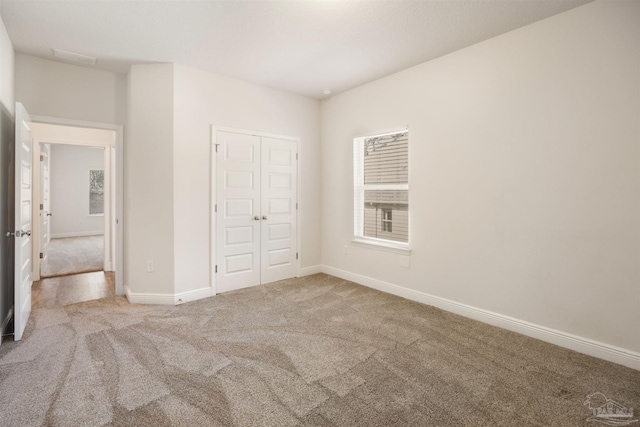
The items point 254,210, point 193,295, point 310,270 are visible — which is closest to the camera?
point 193,295

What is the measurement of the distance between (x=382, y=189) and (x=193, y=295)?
8.91 ft

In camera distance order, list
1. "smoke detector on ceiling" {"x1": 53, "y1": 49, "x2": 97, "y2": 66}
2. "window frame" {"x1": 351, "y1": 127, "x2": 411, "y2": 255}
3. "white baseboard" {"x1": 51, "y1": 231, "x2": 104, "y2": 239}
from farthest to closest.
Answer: "white baseboard" {"x1": 51, "y1": 231, "x2": 104, "y2": 239}
"window frame" {"x1": 351, "y1": 127, "x2": 411, "y2": 255}
"smoke detector on ceiling" {"x1": 53, "y1": 49, "x2": 97, "y2": 66}

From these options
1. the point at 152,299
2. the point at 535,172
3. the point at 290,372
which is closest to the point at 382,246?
the point at 535,172

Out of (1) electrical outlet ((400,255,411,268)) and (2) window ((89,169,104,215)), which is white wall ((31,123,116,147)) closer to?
(1) electrical outlet ((400,255,411,268))

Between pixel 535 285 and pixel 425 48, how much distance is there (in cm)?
250

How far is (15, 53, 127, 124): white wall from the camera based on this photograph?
3361mm

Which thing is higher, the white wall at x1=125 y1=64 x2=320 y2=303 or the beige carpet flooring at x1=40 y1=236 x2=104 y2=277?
the white wall at x1=125 y1=64 x2=320 y2=303

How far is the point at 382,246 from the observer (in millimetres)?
4078

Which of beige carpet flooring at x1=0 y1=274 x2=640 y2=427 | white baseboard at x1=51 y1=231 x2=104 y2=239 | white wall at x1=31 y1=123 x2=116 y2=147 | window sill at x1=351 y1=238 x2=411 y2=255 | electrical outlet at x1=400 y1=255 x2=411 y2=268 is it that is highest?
white wall at x1=31 y1=123 x2=116 y2=147

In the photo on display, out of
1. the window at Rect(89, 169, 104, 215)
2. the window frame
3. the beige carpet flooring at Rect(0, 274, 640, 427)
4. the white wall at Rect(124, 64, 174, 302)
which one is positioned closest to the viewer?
the beige carpet flooring at Rect(0, 274, 640, 427)

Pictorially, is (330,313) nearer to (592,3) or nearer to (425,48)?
(425,48)

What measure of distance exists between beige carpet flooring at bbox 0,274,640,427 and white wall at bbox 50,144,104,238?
7.36 metres

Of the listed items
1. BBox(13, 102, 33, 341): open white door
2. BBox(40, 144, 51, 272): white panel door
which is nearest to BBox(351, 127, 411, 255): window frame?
BBox(13, 102, 33, 341): open white door

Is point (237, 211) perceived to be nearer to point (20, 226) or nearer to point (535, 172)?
point (20, 226)
